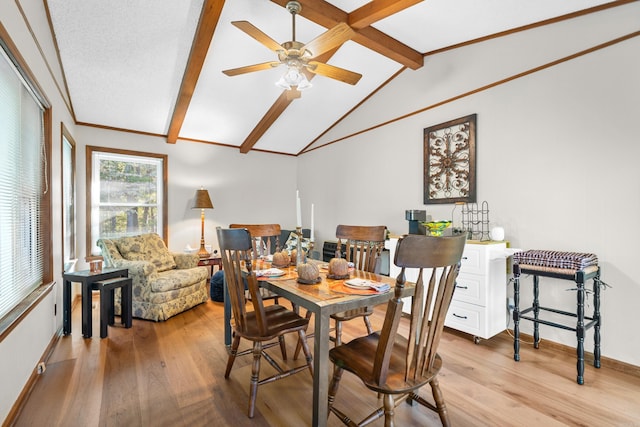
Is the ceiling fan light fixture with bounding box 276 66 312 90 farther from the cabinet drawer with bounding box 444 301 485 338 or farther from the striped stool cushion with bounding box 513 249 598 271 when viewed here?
the cabinet drawer with bounding box 444 301 485 338

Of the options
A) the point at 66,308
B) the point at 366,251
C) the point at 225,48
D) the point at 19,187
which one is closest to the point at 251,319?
the point at 366,251

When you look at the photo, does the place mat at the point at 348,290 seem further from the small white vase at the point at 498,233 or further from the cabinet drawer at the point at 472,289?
the small white vase at the point at 498,233

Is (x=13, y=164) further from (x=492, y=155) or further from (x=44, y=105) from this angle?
(x=492, y=155)

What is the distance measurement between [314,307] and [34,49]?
2.62 m

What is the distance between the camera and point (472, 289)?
2750 mm

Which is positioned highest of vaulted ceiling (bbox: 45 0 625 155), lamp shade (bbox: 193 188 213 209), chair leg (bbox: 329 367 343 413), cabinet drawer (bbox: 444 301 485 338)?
vaulted ceiling (bbox: 45 0 625 155)

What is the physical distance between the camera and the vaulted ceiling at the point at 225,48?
8.63ft

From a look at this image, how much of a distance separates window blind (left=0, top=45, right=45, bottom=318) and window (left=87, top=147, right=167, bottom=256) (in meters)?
2.07

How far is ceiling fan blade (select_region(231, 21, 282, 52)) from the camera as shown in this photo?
2223 millimetres

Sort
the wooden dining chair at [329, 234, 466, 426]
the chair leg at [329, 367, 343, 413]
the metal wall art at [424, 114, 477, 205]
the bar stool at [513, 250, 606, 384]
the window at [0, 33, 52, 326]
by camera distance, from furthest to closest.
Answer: the metal wall art at [424, 114, 477, 205] → the bar stool at [513, 250, 606, 384] → the window at [0, 33, 52, 326] → the chair leg at [329, 367, 343, 413] → the wooden dining chair at [329, 234, 466, 426]

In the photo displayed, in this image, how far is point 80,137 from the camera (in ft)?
14.0

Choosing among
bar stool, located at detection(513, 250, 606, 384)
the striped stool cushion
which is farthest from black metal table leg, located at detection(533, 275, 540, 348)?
the striped stool cushion

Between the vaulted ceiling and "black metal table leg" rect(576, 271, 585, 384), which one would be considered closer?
"black metal table leg" rect(576, 271, 585, 384)

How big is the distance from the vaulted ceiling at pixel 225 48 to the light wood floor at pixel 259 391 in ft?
8.87
